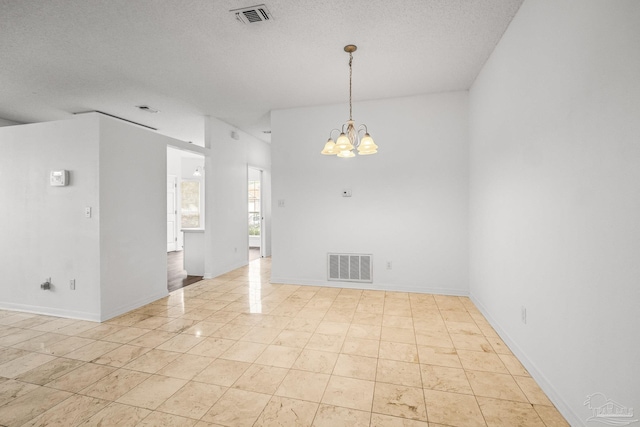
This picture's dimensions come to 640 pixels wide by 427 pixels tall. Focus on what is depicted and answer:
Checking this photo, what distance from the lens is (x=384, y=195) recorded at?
4512 mm

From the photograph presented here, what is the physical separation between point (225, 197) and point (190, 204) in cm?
440

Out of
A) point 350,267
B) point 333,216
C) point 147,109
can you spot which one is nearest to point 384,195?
point 333,216

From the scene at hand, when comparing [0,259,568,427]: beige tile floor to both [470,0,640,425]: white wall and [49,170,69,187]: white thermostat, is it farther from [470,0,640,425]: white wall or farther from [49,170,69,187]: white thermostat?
[49,170,69,187]: white thermostat

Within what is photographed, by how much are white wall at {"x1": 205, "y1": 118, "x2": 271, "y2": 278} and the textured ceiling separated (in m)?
0.96

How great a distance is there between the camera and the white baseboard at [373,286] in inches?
169

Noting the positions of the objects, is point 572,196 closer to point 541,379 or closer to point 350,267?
point 541,379

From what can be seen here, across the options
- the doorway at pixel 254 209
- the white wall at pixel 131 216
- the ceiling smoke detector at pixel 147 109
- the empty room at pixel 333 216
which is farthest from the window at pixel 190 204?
the white wall at pixel 131 216

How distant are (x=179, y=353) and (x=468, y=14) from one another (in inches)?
160

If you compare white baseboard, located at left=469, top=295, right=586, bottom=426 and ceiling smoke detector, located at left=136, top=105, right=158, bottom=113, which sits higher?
ceiling smoke detector, located at left=136, top=105, right=158, bottom=113

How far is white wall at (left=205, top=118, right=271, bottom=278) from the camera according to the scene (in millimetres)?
5297

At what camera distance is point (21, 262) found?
12.1 ft

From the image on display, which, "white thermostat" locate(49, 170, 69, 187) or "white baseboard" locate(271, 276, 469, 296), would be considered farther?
"white baseboard" locate(271, 276, 469, 296)

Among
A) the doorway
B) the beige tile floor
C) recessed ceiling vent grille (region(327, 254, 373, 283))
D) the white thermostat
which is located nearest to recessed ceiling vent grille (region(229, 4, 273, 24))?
the white thermostat

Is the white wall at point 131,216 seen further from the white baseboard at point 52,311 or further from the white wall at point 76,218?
the white baseboard at point 52,311
